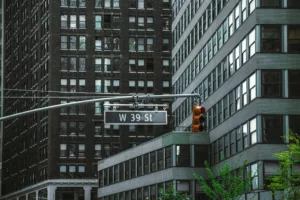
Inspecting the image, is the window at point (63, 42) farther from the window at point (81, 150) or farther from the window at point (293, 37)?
the window at point (293, 37)

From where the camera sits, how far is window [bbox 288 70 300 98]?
188 ft

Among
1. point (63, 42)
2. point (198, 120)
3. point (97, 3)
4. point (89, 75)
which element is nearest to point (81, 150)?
point (89, 75)

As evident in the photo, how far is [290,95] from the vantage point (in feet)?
189

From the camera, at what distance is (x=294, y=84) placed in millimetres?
57594

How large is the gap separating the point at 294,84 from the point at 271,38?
11.7ft

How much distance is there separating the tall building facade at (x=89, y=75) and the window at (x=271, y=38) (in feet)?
229

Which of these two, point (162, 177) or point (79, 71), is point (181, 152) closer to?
point (162, 177)

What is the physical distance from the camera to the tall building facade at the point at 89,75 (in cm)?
12644

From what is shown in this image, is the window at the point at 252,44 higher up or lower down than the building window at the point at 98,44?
lower down

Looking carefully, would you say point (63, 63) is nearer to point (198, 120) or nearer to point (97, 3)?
point (97, 3)

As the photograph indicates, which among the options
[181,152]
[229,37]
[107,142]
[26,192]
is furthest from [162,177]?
[26,192]

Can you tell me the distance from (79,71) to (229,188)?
81.2 metres

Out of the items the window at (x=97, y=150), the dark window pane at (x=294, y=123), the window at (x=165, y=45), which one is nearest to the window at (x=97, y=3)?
the window at (x=165, y=45)

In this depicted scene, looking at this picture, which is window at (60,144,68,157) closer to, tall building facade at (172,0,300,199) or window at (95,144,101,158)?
window at (95,144,101,158)
